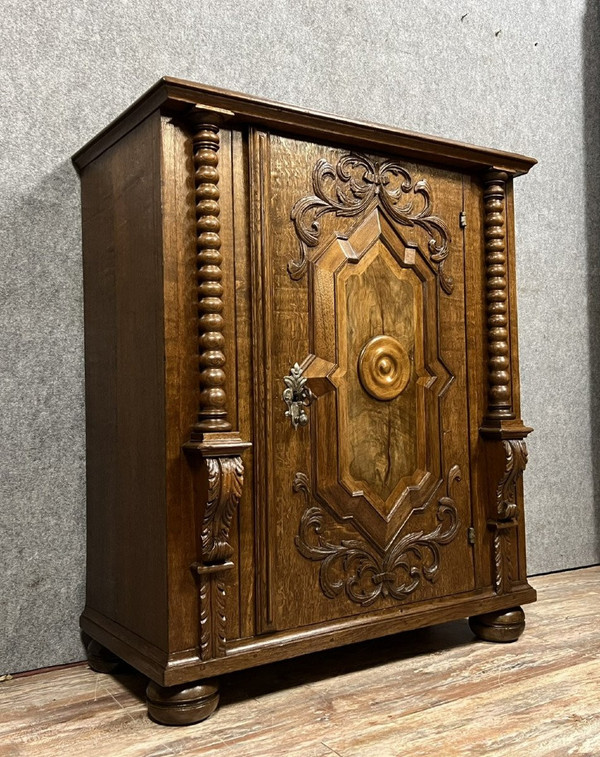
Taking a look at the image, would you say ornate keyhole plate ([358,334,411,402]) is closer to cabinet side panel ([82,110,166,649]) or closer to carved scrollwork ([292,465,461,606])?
carved scrollwork ([292,465,461,606])

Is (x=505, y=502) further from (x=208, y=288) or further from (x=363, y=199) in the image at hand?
(x=208, y=288)

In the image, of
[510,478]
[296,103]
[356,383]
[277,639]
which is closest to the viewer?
[277,639]

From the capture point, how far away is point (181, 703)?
1646mm

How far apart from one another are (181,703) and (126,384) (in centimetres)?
73

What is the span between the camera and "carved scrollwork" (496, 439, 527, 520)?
7.02 feet

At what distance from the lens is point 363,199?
78.4 inches

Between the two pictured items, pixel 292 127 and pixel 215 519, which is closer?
pixel 215 519

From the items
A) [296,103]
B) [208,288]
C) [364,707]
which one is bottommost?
[364,707]

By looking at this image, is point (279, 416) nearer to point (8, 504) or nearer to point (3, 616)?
point (8, 504)

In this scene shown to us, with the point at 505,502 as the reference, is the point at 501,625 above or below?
below

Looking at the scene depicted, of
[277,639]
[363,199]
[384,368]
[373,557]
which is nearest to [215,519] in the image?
[277,639]

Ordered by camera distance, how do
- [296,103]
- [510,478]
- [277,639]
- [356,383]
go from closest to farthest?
[277,639] → [356,383] → [510,478] → [296,103]

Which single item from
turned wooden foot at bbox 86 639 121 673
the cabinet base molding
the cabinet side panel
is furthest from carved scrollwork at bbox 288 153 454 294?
turned wooden foot at bbox 86 639 121 673

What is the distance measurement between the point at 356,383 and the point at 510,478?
1.84 ft
